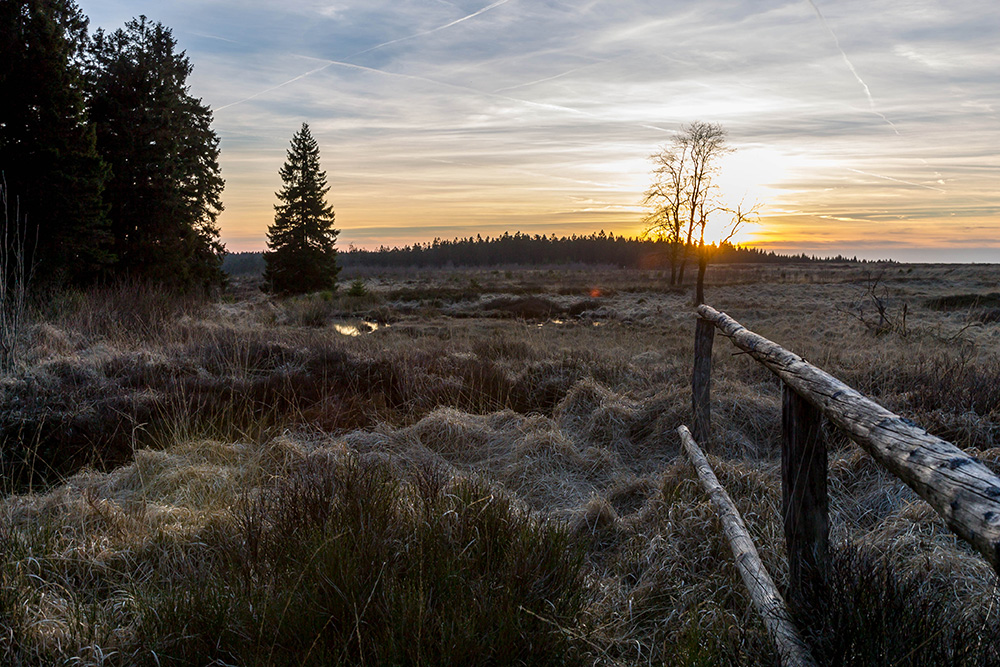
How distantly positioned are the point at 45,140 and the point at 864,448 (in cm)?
1847

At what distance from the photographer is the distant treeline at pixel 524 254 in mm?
135500

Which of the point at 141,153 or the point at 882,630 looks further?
the point at 141,153

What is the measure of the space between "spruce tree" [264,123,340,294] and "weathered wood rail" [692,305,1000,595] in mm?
36014

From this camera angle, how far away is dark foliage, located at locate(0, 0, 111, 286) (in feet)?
46.5

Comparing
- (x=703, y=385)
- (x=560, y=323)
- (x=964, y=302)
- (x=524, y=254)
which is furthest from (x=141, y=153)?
(x=524, y=254)

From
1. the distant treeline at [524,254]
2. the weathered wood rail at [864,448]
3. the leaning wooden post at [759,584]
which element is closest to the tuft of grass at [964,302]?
the leaning wooden post at [759,584]

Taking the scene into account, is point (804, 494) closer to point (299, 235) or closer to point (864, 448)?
point (864, 448)

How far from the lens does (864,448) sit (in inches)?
79.7

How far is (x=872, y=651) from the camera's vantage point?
6.27ft

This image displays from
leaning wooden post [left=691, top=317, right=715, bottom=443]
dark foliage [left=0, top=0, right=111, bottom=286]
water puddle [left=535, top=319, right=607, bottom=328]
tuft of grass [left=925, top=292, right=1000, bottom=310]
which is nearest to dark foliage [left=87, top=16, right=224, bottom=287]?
dark foliage [left=0, top=0, right=111, bottom=286]

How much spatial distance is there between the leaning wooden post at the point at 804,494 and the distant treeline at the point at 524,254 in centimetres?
12560

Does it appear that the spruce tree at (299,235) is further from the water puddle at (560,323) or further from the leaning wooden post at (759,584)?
the leaning wooden post at (759,584)

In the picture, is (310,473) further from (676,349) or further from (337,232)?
(337,232)

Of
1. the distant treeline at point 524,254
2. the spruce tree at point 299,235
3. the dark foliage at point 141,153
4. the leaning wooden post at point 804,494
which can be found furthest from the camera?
the distant treeline at point 524,254
